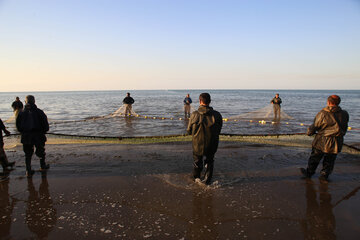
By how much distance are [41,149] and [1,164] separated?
1.10 metres

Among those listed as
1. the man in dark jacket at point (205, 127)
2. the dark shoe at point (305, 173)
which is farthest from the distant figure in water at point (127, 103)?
the dark shoe at point (305, 173)

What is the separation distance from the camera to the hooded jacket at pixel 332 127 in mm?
4250

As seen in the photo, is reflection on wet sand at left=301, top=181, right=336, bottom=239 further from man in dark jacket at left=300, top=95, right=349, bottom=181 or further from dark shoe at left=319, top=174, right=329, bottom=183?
man in dark jacket at left=300, top=95, right=349, bottom=181

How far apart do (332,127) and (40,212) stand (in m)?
5.17

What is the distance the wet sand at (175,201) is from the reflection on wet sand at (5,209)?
13mm

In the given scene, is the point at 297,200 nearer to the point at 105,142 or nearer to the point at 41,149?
the point at 41,149

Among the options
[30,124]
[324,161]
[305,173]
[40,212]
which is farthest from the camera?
[305,173]

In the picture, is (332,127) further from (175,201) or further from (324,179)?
(175,201)

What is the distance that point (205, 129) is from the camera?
4.14 m

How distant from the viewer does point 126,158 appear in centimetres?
621

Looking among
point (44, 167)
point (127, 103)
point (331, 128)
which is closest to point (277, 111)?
point (127, 103)

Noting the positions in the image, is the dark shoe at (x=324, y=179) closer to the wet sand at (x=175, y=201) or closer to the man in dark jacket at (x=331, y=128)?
the wet sand at (x=175, y=201)

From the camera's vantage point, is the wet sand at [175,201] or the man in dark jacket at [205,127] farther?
the man in dark jacket at [205,127]

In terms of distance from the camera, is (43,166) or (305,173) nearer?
(305,173)
